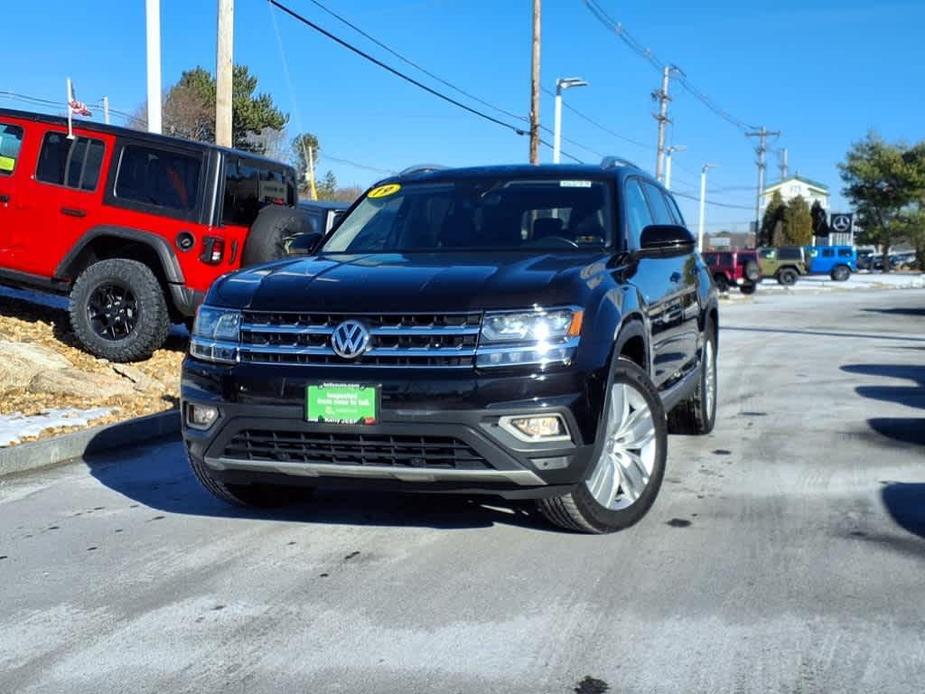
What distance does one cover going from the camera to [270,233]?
9.00 metres

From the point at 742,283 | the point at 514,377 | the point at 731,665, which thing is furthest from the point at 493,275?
the point at 742,283

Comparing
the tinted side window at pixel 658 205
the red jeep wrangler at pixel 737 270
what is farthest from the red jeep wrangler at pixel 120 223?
the red jeep wrangler at pixel 737 270

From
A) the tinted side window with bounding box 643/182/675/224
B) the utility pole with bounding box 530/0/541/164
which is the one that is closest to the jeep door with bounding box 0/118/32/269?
the tinted side window with bounding box 643/182/675/224

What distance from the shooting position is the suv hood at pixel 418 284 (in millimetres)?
4086

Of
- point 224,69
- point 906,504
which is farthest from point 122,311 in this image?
point 224,69

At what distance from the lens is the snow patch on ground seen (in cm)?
672

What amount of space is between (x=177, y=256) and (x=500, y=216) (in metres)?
4.54

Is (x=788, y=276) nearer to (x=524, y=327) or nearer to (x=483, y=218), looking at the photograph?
(x=483, y=218)

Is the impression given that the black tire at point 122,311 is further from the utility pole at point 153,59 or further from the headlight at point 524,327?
the headlight at point 524,327

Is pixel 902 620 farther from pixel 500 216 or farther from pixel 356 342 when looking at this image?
pixel 500 216

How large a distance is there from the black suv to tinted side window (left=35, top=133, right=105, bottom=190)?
5036 millimetres

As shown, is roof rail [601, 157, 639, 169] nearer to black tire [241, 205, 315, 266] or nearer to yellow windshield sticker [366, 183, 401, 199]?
yellow windshield sticker [366, 183, 401, 199]

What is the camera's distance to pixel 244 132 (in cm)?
4244

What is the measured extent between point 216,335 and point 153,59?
9342 millimetres
